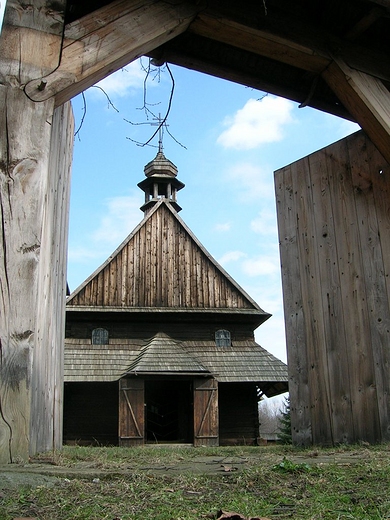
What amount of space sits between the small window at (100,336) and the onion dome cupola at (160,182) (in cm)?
635

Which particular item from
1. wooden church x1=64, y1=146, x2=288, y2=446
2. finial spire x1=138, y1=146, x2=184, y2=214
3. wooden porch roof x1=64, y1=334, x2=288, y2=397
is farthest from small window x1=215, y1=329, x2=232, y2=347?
finial spire x1=138, y1=146, x2=184, y2=214

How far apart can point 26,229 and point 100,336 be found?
15.8 m

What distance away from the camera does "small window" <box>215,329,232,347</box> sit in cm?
1886

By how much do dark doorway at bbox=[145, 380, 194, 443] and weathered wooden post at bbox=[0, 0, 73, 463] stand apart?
1339cm

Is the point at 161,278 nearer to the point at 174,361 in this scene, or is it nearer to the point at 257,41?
the point at 174,361

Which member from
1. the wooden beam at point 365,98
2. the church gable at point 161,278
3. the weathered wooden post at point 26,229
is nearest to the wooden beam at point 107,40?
the weathered wooden post at point 26,229

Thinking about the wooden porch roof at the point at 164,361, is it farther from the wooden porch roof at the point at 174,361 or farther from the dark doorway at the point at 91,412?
the dark doorway at the point at 91,412

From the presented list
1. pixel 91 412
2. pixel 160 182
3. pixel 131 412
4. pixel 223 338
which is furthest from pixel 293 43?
pixel 160 182

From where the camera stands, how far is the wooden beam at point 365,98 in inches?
174

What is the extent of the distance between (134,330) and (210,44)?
14395mm

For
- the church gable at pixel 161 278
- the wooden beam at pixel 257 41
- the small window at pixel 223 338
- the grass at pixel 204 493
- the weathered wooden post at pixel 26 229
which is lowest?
the grass at pixel 204 493

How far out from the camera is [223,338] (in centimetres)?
1898

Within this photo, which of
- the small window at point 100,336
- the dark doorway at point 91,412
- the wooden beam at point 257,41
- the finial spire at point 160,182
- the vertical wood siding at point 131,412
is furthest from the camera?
the finial spire at point 160,182

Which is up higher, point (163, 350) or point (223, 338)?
point (223, 338)
